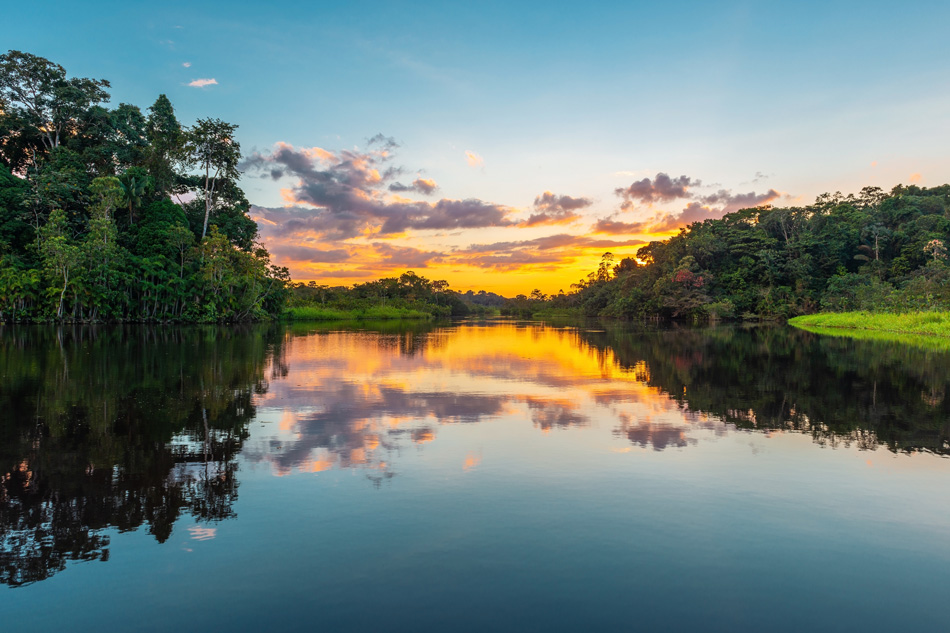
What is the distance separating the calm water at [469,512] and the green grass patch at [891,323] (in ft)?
81.1

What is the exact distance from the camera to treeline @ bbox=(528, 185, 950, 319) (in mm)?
53594

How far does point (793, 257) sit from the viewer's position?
198ft

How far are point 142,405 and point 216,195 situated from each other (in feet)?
159

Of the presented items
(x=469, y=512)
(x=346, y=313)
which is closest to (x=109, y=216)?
(x=346, y=313)

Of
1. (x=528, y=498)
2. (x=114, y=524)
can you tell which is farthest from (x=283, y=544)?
(x=528, y=498)

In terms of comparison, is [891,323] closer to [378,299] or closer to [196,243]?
[196,243]

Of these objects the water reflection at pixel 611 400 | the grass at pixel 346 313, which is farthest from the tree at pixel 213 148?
the water reflection at pixel 611 400

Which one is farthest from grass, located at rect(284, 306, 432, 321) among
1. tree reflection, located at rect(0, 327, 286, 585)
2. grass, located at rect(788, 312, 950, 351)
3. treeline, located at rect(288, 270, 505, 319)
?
grass, located at rect(788, 312, 950, 351)

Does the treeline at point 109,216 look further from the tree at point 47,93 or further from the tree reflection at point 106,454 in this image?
the tree reflection at point 106,454

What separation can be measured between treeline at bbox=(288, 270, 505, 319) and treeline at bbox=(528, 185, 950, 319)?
3418 centimetres

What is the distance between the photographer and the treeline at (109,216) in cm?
3688

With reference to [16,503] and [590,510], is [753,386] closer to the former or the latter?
[590,510]

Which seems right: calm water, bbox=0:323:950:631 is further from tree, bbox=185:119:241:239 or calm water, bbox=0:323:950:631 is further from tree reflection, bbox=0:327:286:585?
tree, bbox=185:119:241:239

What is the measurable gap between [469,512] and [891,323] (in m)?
40.2
